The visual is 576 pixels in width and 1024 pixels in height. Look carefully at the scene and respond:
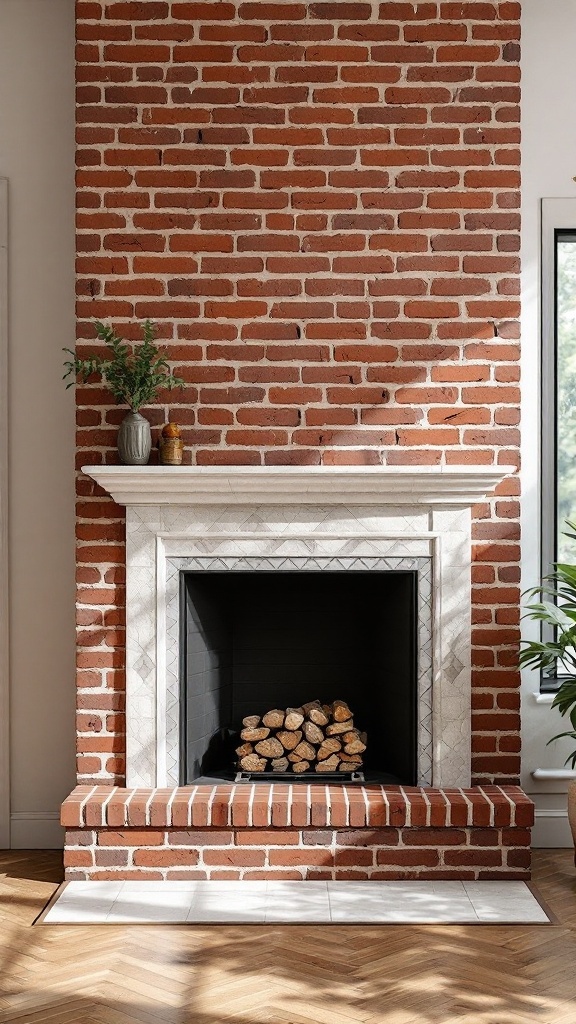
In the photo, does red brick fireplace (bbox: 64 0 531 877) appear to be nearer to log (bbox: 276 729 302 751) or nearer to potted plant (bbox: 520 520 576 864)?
potted plant (bbox: 520 520 576 864)

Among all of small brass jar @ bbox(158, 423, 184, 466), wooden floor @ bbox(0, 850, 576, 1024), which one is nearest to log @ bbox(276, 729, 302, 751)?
wooden floor @ bbox(0, 850, 576, 1024)

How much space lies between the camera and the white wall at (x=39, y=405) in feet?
12.1

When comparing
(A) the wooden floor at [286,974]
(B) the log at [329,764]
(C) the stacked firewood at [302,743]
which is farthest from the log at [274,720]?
(A) the wooden floor at [286,974]

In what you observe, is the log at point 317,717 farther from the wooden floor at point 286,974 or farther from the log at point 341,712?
the wooden floor at point 286,974

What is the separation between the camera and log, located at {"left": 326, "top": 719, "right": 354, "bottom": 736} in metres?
3.60

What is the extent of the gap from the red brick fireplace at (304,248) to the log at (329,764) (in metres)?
0.45

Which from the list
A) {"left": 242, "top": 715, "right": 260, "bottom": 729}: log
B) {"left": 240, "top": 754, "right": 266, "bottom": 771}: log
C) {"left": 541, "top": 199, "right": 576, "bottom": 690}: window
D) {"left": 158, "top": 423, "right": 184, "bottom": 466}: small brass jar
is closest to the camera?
{"left": 158, "top": 423, "right": 184, "bottom": 466}: small brass jar

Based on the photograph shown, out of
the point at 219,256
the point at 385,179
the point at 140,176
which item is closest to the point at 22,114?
the point at 140,176

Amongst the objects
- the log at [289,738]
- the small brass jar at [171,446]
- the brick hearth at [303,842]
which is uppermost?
the small brass jar at [171,446]

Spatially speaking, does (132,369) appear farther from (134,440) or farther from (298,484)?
(298,484)

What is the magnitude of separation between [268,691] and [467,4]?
8.57 ft

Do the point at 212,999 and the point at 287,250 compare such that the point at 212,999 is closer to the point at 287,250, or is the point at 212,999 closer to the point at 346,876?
the point at 346,876

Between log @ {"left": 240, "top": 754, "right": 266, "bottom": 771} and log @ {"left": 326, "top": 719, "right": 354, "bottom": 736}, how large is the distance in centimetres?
27

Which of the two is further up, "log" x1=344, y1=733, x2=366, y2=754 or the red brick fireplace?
the red brick fireplace
